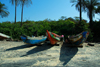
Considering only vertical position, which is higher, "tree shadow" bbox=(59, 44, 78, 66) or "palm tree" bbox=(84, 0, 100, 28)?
"palm tree" bbox=(84, 0, 100, 28)

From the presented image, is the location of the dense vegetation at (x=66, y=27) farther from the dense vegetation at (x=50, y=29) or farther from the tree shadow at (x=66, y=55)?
the tree shadow at (x=66, y=55)

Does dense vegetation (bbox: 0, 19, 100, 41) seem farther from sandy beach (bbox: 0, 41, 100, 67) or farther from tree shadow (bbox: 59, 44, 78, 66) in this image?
sandy beach (bbox: 0, 41, 100, 67)

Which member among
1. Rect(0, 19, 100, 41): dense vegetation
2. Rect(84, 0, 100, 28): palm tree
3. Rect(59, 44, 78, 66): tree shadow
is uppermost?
Rect(84, 0, 100, 28): palm tree

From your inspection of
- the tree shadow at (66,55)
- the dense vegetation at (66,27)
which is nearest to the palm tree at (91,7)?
the dense vegetation at (66,27)

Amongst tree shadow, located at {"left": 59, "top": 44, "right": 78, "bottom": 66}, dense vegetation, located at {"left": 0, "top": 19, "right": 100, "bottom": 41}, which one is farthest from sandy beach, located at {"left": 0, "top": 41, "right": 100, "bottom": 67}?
dense vegetation, located at {"left": 0, "top": 19, "right": 100, "bottom": 41}

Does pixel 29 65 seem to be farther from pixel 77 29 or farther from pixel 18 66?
pixel 77 29

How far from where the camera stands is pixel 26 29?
1419 cm

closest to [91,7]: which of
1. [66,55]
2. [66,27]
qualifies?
[66,27]

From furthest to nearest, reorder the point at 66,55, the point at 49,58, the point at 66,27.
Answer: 1. the point at 66,27
2. the point at 66,55
3. the point at 49,58

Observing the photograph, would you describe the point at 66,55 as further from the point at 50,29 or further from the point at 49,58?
the point at 50,29

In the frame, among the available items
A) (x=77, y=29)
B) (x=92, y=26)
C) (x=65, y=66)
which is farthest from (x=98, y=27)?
(x=65, y=66)

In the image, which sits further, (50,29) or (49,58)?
(50,29)

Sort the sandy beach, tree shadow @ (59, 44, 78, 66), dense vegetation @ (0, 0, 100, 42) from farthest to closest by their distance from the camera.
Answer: dense vegetation @ (0, 0, 100, 42) < tree shadow @ (59, 44, 78, 66) < the sandy beach

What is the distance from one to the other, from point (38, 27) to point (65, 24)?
539 cm
